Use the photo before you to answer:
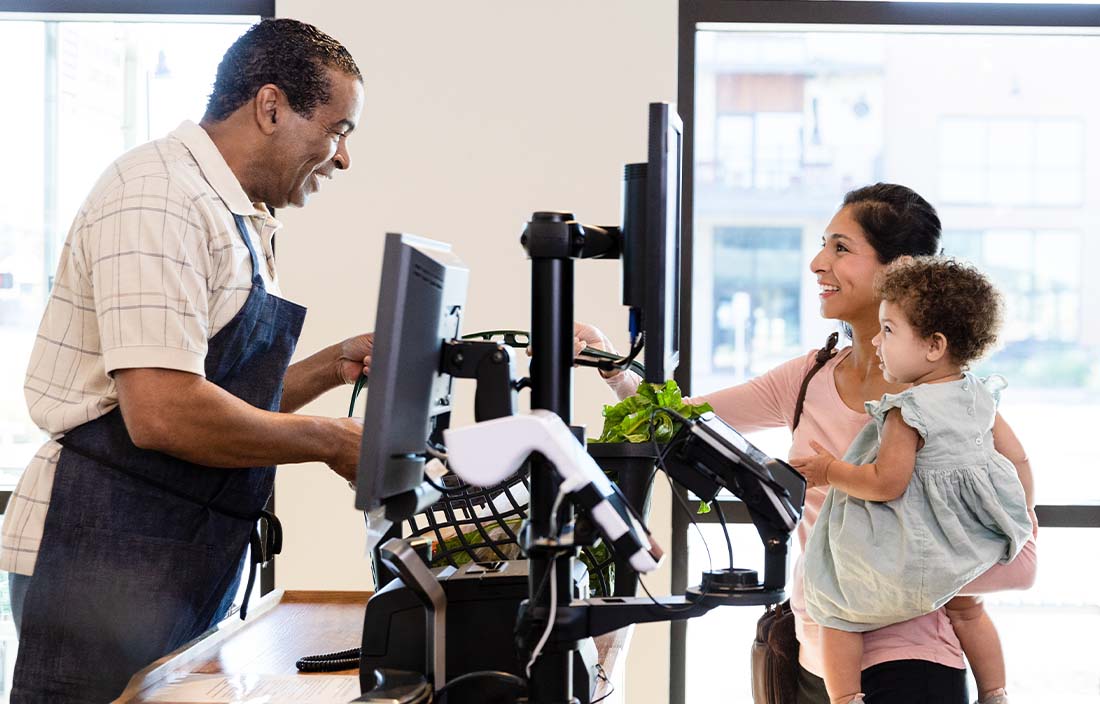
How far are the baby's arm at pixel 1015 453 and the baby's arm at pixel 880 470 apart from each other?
0.20 meters

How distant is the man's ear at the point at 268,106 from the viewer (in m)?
1.73

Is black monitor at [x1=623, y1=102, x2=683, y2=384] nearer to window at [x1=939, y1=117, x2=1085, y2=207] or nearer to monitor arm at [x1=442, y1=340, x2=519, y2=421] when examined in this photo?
monitor arm at [x1=442, y1=340, x2=519, y2=421]

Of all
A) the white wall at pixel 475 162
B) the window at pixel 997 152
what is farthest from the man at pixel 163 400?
the window at pixel 997 152

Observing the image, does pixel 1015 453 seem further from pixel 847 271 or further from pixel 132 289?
pixel 132 289

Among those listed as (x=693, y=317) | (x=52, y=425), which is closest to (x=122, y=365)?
(x=52, y=425)

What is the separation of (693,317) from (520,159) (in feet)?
2.14

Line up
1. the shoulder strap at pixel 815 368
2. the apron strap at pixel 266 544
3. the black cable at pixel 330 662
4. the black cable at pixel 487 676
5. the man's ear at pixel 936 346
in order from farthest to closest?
the shoulder strap at pixel 815 368, the man's ear at pixel 936 346, the apron strap at pixel 266 544, the black cable at pixel 330 662, the black cable at pixel 487 676

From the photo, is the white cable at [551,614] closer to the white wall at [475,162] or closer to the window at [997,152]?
the white wall at [475,162]

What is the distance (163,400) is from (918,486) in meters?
1.28

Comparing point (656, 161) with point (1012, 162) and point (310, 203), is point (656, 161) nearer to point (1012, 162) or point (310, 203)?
point (310, 203)

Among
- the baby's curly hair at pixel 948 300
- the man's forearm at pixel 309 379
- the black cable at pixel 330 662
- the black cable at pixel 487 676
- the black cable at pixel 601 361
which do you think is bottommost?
the black cable at pixel 330 662

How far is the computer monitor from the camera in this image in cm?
99

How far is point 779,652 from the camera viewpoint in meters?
2.18

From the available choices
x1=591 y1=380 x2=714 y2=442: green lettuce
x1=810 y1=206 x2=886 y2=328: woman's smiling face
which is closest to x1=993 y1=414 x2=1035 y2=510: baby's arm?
x1=810 y1=206 x2=886 y2=328: woman's smiling face
